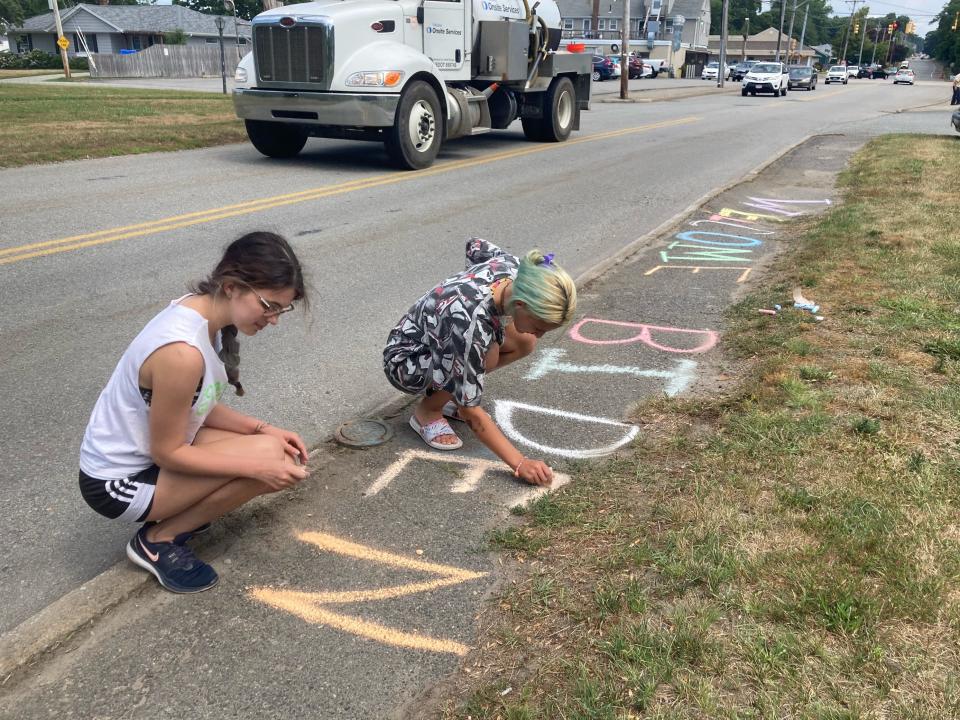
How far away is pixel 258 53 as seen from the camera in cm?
1109

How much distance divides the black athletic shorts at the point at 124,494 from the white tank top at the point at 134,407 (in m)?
0.02

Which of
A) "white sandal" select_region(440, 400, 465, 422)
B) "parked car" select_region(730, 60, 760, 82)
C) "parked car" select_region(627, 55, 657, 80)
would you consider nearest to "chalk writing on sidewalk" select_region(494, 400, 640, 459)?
"white sandal" select_region(440, 400, 465, 422)

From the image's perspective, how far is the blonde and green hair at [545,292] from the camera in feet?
9.98

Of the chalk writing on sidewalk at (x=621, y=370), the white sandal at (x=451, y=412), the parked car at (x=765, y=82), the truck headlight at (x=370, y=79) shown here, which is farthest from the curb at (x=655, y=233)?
the parked car at (x=765, y=82)

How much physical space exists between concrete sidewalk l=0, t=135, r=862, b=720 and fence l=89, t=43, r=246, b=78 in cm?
4616

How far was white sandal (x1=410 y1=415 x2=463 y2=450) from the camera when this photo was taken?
3748 mm

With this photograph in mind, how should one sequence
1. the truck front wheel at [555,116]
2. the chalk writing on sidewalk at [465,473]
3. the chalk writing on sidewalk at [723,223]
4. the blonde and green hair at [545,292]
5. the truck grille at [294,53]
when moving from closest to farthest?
the blonde and green hair at [545,292], the chalk writing on sidewalk at [465,473], the chalk writing on sidewalk at [723,223], the truck grille at [294,53], the truck front wheel at [555,116]

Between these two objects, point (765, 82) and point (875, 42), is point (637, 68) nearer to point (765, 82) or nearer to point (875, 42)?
point (765, 82)

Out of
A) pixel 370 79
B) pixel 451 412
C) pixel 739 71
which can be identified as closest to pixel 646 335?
pixel 451 412

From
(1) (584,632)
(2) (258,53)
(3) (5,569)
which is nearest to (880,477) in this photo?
(1) (584,632)

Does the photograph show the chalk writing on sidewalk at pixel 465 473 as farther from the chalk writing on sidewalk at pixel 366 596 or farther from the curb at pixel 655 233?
the curb at pixel 655 233

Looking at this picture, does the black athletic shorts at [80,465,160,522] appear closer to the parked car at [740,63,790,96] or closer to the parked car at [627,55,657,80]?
the parked car at [740,63,790,96]

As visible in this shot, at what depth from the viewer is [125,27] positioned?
6462cm

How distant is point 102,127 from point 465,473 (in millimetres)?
12925
